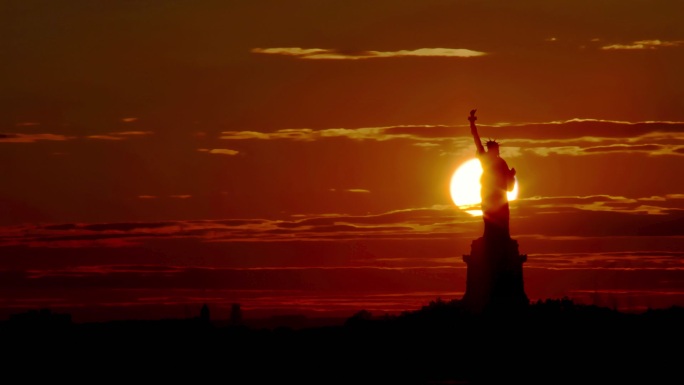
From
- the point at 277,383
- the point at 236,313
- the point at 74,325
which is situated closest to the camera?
the point at 277,383

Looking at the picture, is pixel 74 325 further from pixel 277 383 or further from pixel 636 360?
pixel 636 360

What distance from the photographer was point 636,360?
5069 centimetres

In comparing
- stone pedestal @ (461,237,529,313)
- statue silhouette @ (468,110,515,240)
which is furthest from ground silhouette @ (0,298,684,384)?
statue silhouette @ (468,110,515,240)

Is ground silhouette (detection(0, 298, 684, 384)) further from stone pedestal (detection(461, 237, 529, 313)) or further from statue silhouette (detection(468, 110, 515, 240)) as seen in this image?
statue silhouette (detection(468, 110, 515, 240))

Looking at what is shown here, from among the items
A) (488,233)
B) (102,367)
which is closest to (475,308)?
(488,233)

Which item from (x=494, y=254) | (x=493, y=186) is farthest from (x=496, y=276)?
(x=493, y=186)

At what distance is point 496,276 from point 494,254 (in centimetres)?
79

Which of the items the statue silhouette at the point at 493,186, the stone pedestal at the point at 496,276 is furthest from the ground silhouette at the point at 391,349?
the statue silhouette at the point at 493,186

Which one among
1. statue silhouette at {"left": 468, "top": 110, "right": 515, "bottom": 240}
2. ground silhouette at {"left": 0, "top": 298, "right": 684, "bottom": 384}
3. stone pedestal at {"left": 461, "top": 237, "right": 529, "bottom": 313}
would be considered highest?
statue silhouette at {"left": 468, "top": 110, "right": 515, "bottom": 240}

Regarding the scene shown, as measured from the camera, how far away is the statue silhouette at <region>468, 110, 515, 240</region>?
53.9 meters

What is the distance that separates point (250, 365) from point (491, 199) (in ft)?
33.6

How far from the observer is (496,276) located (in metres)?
53.2

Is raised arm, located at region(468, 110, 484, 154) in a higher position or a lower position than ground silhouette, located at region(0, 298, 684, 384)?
higher

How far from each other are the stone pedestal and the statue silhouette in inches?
16.6
